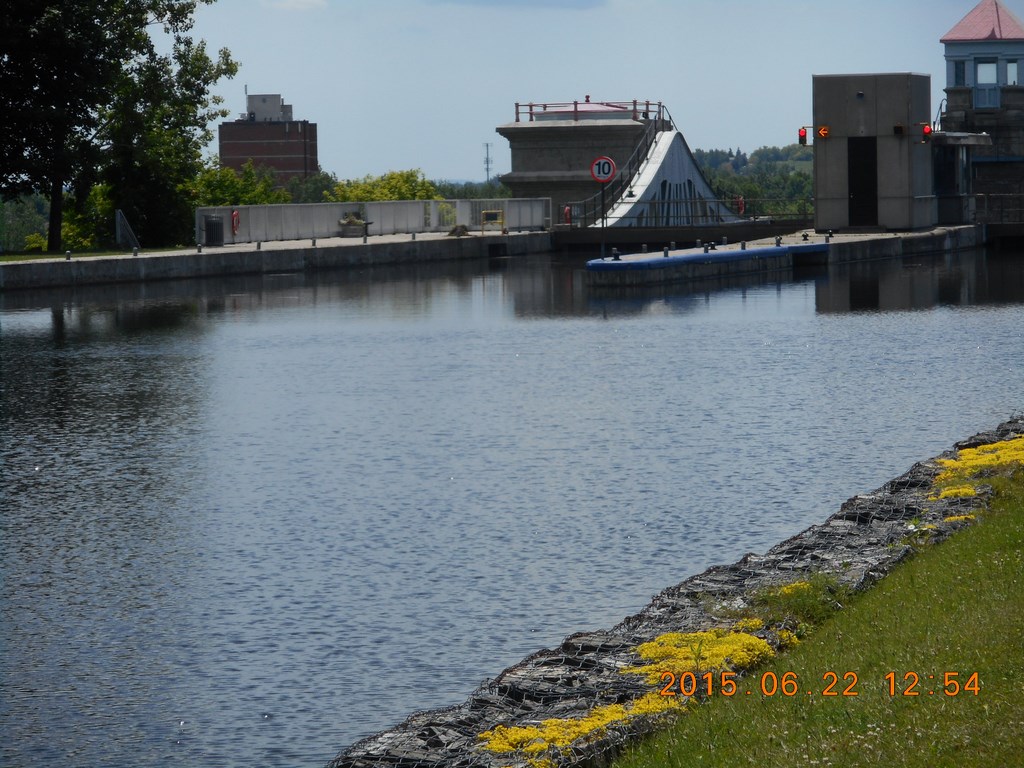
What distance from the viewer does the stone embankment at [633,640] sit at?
305 inches

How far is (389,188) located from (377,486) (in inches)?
3512

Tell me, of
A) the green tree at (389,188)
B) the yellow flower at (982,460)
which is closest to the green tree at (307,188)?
the green tree at (389,188)

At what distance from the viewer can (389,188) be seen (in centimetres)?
10431

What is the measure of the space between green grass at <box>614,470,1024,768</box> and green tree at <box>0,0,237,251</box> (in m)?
43.4

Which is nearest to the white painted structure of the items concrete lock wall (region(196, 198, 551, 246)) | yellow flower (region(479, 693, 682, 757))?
concrete lock wall (region(196, 198, 551, 246))

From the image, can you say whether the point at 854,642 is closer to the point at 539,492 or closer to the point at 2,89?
the point at 539,492

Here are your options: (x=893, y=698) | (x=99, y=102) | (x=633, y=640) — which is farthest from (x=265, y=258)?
(x=893, y=698)

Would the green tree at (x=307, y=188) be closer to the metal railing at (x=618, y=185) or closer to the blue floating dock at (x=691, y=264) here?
the metal railing at (x=618, y=185)

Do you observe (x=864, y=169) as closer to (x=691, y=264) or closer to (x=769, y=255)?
(x=769, y=255)

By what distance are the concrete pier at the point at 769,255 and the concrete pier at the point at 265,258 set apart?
9.21 m

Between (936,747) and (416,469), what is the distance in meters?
10.8

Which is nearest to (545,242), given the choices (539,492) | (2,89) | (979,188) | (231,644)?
(2,89)

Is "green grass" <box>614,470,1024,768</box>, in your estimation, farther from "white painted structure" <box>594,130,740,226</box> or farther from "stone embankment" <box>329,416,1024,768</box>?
"white painted structure" <box>594,130,740,226</box>

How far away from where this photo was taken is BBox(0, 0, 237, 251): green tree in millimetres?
49500
